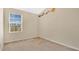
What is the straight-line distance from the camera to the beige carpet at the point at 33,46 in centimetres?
190

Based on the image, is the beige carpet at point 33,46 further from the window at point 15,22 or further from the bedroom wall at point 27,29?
the window at point 15,22

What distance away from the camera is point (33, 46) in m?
1.93

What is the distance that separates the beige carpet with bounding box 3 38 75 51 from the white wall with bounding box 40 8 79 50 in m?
0.08

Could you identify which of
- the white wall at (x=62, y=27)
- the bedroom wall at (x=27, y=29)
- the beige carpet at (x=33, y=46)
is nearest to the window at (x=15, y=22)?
the bedroom wall at (x=27, y=29)

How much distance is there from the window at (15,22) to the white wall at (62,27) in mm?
365

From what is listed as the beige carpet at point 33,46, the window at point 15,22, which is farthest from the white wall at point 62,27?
the window at point 15,22

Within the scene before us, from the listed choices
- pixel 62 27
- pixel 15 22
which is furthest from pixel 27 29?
pixel 62 27

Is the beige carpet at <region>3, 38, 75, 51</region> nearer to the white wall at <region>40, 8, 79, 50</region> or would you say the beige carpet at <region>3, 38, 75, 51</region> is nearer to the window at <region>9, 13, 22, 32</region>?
the white wall at <region>40, 8, 79, 50</region>

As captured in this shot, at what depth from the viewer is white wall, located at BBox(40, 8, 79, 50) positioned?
6.15 ft

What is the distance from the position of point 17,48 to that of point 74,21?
3.30 ft

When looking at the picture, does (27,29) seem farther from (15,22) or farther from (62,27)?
(62,27)

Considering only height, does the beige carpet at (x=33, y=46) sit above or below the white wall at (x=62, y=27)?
below
